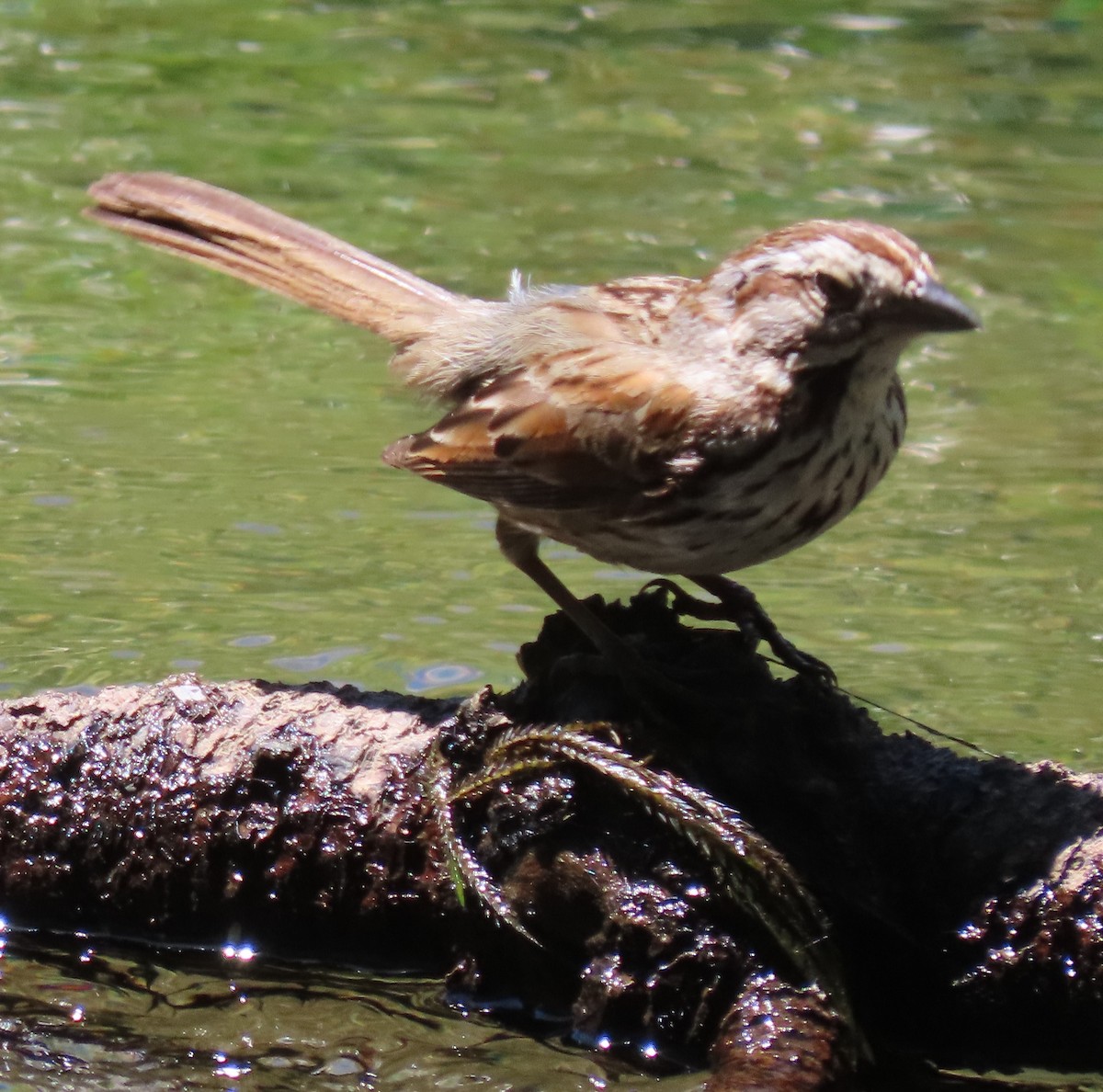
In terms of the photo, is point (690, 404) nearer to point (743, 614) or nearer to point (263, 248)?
point (743, 614)

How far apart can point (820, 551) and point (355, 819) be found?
287 cm

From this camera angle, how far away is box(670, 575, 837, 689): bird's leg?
446 centimetres

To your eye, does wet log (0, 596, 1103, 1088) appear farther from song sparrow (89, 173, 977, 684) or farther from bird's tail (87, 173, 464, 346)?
bird's tail (87, 173, 464, 346)

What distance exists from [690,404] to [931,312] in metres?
0.57

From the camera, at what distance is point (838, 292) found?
4117mm

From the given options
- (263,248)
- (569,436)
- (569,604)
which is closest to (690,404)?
(569,436)

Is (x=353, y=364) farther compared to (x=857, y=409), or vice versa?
(x=353, y=364)

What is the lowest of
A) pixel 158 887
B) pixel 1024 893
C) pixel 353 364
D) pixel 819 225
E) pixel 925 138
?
pixel 158 887

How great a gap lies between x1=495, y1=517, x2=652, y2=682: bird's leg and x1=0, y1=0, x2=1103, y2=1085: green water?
22.5 inches

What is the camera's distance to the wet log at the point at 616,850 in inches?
143

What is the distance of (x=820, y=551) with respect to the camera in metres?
6.57

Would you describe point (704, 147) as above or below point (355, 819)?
above

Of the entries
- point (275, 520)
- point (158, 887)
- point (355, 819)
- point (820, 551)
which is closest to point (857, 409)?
point (355, 819)

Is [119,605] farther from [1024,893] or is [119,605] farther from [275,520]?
[1024,893]
